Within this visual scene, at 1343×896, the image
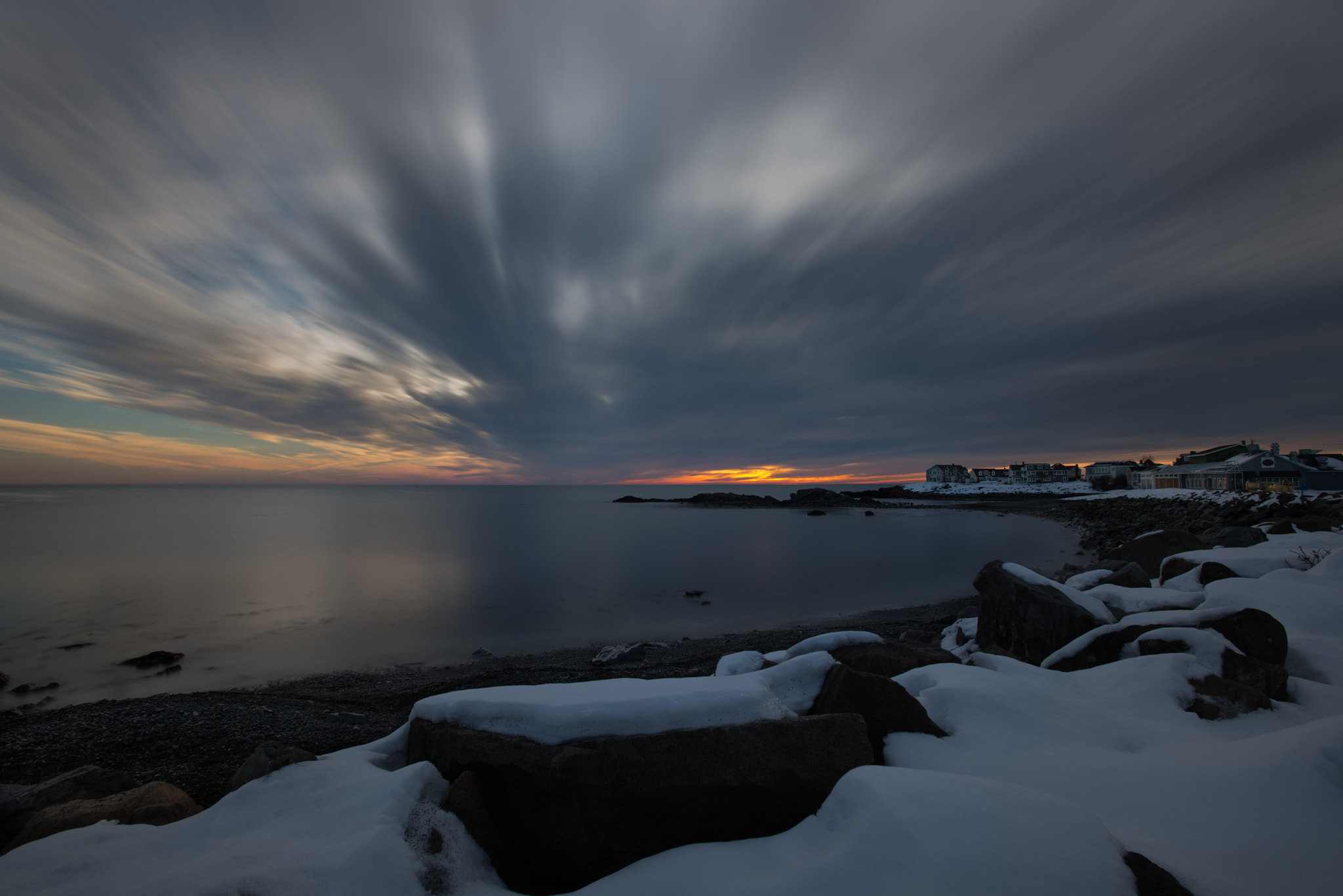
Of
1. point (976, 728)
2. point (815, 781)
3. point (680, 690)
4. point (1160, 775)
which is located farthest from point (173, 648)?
point (1160, 775)

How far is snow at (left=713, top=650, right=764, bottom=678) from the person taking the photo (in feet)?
20.7

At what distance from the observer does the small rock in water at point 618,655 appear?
460 inches

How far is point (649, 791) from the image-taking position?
10.7 ft

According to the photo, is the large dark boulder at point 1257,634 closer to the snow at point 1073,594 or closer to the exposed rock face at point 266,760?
the snow at point 1073,594

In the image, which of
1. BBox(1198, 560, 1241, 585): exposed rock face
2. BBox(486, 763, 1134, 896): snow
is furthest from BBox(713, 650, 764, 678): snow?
BBox(1198, 560, 1241, 585): exposed rock face

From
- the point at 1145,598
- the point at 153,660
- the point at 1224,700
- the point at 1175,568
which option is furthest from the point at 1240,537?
the point at 153,660

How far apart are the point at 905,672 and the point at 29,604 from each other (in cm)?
2717

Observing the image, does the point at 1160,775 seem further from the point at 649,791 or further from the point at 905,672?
the point at 649,791

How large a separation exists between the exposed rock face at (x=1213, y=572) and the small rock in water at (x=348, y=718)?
1438 cm

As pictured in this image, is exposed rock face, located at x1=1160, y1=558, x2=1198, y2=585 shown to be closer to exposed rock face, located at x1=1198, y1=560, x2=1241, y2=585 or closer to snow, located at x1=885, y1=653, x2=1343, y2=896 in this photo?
exposed rock face, located at x1=1198, y1=560, x2=1241, y2=585

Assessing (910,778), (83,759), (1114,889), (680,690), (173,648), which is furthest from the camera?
(173,648)

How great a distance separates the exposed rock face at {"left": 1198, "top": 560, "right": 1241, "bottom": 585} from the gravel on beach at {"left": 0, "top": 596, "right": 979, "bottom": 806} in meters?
8.08

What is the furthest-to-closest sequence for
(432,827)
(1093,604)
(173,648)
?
(173,648) < (1093,604) < (432,827)

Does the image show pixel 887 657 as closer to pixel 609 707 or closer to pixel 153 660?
pixel 609 707
